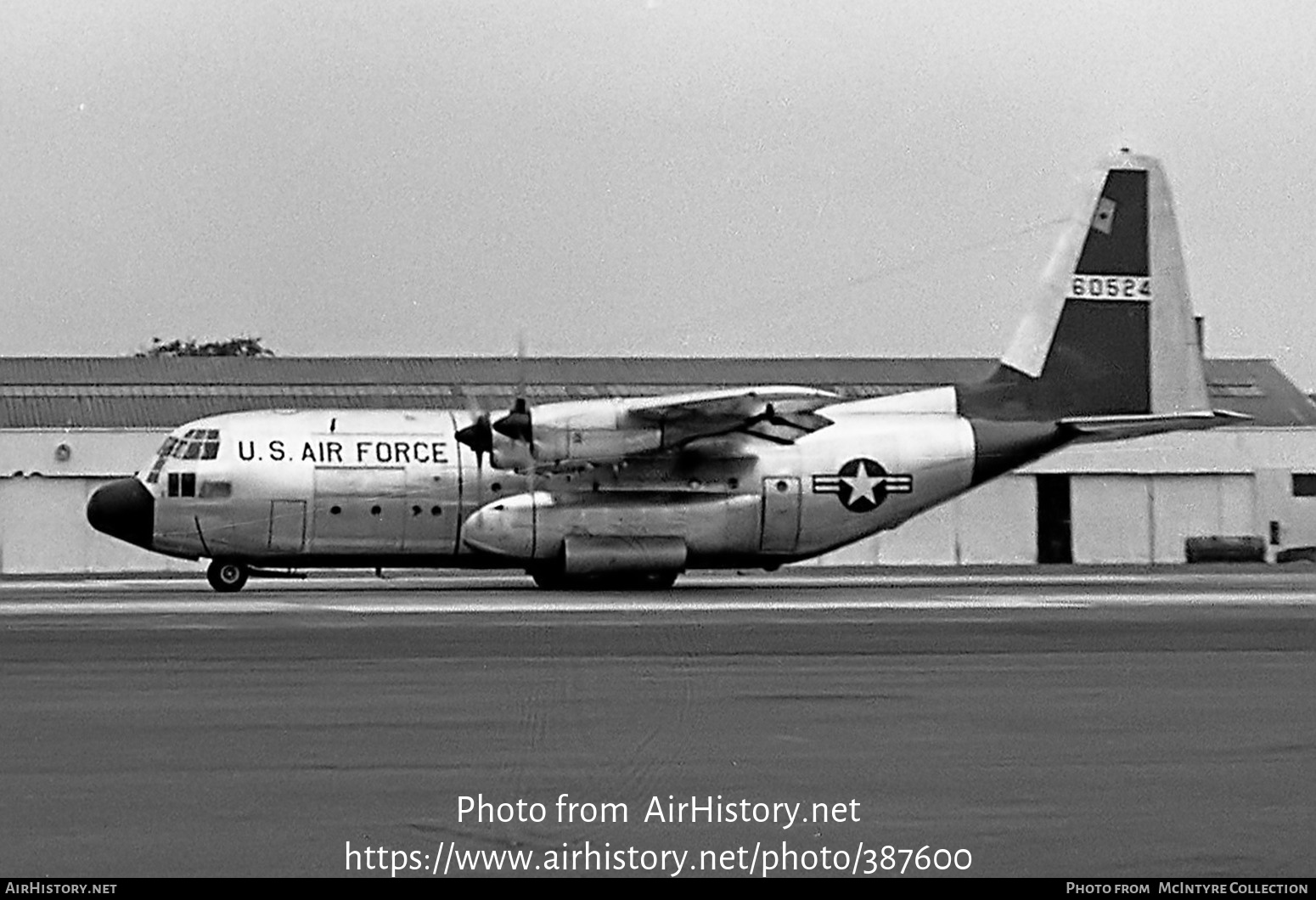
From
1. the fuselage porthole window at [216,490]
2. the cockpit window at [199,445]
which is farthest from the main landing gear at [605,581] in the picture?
the cockpit window at [199,445]

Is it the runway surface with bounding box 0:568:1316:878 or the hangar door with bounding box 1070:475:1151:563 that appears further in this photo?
the hangar door with bounding box 1070:475:1151:563

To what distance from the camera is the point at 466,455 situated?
1315 inches

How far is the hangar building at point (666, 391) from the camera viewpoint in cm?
5000

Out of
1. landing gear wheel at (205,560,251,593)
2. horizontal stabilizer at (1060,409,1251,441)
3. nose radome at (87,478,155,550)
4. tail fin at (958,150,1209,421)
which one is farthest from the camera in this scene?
tail fin at (958,150,1209,421)

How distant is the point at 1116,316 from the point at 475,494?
480 inches

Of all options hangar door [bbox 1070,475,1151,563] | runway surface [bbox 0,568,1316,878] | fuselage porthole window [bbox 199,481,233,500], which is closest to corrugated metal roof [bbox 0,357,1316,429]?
hangar door [bbox 1070,475,1151,563]

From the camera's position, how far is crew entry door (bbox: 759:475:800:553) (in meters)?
34.0

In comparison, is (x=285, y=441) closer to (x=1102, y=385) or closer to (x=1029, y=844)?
(x=1102, y=385)

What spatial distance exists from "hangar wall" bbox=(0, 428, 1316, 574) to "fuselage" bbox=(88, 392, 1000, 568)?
53.7 feet

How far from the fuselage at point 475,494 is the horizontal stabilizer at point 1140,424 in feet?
6.38

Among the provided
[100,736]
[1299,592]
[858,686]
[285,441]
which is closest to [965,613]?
[1299,592]

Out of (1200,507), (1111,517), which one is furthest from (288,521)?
(1200,507)

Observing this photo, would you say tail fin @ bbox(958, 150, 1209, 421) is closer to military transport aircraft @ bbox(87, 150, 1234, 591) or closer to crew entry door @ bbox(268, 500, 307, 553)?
military transport aircraft @ bbox(87, 150, 1234, 591)

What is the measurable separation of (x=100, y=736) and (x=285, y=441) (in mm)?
21044
